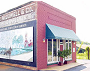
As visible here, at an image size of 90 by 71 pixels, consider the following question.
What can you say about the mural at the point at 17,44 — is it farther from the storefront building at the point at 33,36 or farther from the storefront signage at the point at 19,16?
the storefront signage at the point at 19,16

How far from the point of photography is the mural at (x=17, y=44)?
992 centimetres

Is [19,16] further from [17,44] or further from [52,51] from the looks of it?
[52,51]

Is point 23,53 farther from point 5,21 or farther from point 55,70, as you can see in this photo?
point 5,21

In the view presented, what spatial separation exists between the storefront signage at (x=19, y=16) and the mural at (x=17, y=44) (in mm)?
980

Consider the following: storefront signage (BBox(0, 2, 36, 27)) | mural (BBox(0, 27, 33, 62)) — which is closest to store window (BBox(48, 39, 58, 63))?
mural (BBox(0, 27, 33, 62))

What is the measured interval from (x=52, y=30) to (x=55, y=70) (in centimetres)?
348

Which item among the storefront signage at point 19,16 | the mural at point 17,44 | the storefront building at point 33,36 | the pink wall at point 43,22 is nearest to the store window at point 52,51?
the storefront building at point 33,36

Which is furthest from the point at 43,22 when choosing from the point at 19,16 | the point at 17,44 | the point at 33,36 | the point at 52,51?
the point at 17,44

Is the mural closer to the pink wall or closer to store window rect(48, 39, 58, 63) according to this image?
the pink wall

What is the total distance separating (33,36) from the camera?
9.62m

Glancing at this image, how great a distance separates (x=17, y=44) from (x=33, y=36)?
2499 millimetres

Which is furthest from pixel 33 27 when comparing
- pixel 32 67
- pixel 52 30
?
pixel 32 67

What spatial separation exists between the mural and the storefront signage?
98cm

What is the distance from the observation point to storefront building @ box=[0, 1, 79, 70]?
951cm
